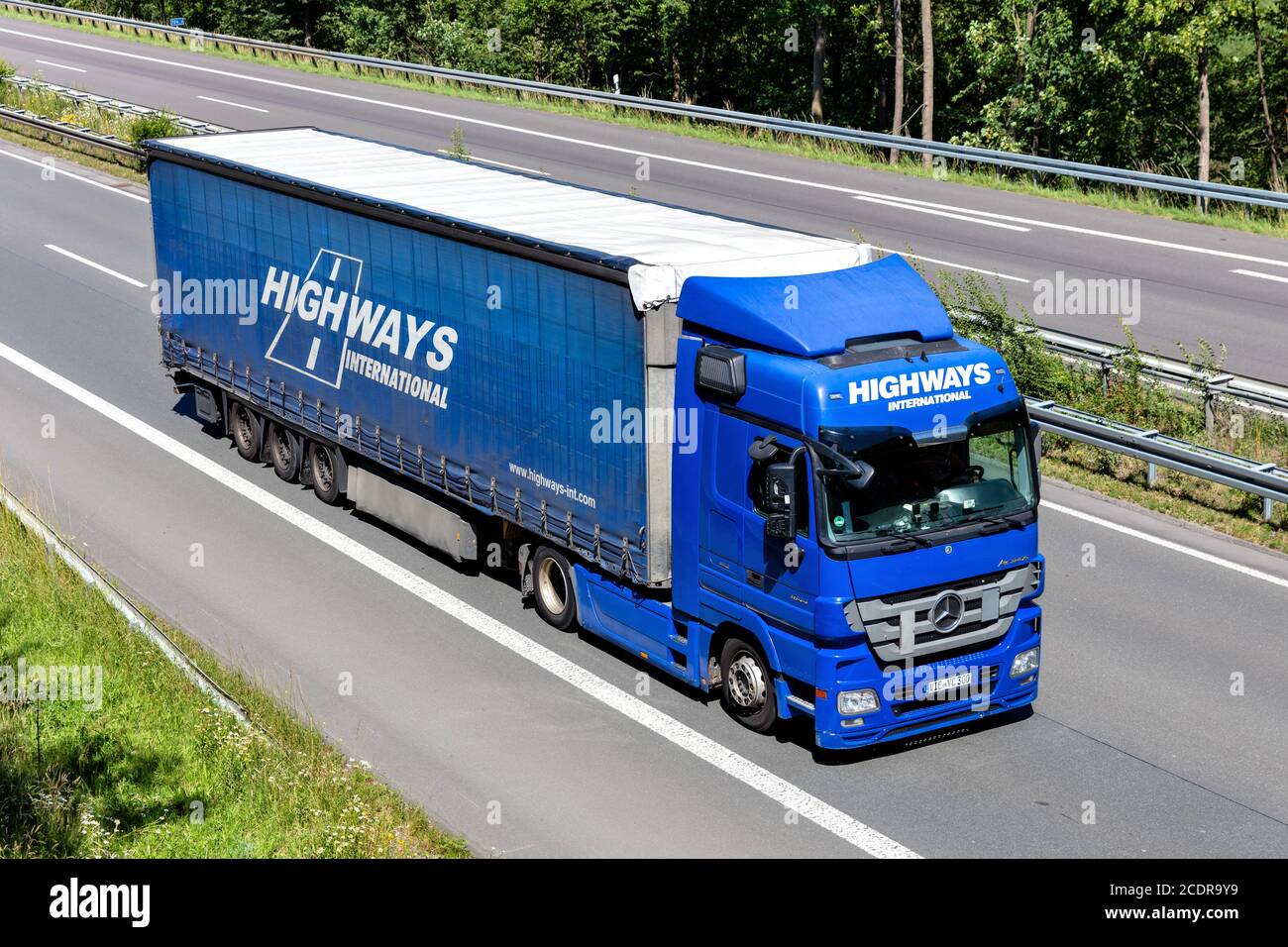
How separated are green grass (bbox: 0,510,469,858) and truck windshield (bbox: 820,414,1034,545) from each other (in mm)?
3535

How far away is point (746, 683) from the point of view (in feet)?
36.5

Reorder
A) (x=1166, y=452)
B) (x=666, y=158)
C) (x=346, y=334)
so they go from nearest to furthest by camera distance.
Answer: (x=346, y=334)
(x=1166, y=452)
(x=666, y=158)

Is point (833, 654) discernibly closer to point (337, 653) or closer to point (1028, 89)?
point (337, 653)

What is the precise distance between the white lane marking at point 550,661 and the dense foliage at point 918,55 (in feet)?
86.4

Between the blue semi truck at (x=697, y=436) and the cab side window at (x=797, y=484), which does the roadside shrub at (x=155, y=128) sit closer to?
the blue semi truck at (x=697, y=436)

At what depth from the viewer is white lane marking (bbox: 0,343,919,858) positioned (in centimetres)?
993

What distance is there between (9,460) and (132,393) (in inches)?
123

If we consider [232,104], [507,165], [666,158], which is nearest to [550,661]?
[507,165]

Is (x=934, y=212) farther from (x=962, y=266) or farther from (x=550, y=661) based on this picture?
(x=550, y=661)

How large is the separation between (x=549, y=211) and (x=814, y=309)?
4.16m

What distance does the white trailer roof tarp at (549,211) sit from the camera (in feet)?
37.7

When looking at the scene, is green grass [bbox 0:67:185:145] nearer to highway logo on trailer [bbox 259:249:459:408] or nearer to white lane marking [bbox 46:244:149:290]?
white lane marking [bbox 46:244:149:290]

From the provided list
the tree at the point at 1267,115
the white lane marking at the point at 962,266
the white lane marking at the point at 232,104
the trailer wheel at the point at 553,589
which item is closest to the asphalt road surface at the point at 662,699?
the trailer wheel at the point at 553,589
